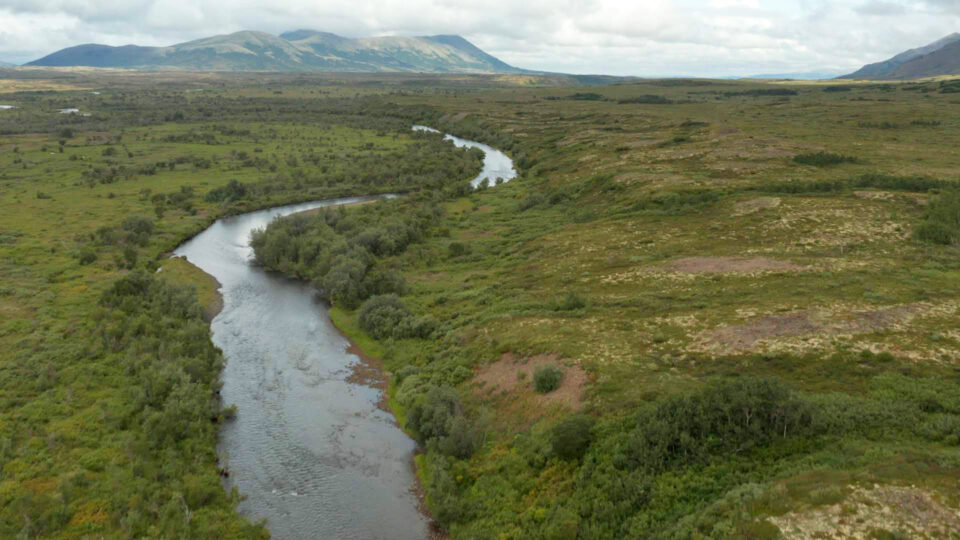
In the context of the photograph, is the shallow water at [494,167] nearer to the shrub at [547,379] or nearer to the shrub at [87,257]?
the shrub at [87,257]

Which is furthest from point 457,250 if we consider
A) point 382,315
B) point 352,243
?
point 382,315

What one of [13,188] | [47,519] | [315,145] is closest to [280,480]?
[47,519]

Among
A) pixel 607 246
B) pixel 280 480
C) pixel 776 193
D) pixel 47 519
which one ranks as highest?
pixel 776 193

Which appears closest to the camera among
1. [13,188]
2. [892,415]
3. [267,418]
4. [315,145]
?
[892,415]

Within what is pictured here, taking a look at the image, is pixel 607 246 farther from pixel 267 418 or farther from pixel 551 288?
pixel 267 418

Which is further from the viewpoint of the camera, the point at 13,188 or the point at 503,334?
the point at 13,188

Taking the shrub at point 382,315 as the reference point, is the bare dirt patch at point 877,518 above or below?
above

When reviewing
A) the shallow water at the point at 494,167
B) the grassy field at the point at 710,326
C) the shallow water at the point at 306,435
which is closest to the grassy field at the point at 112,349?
the shallow water at the point at 306,435
